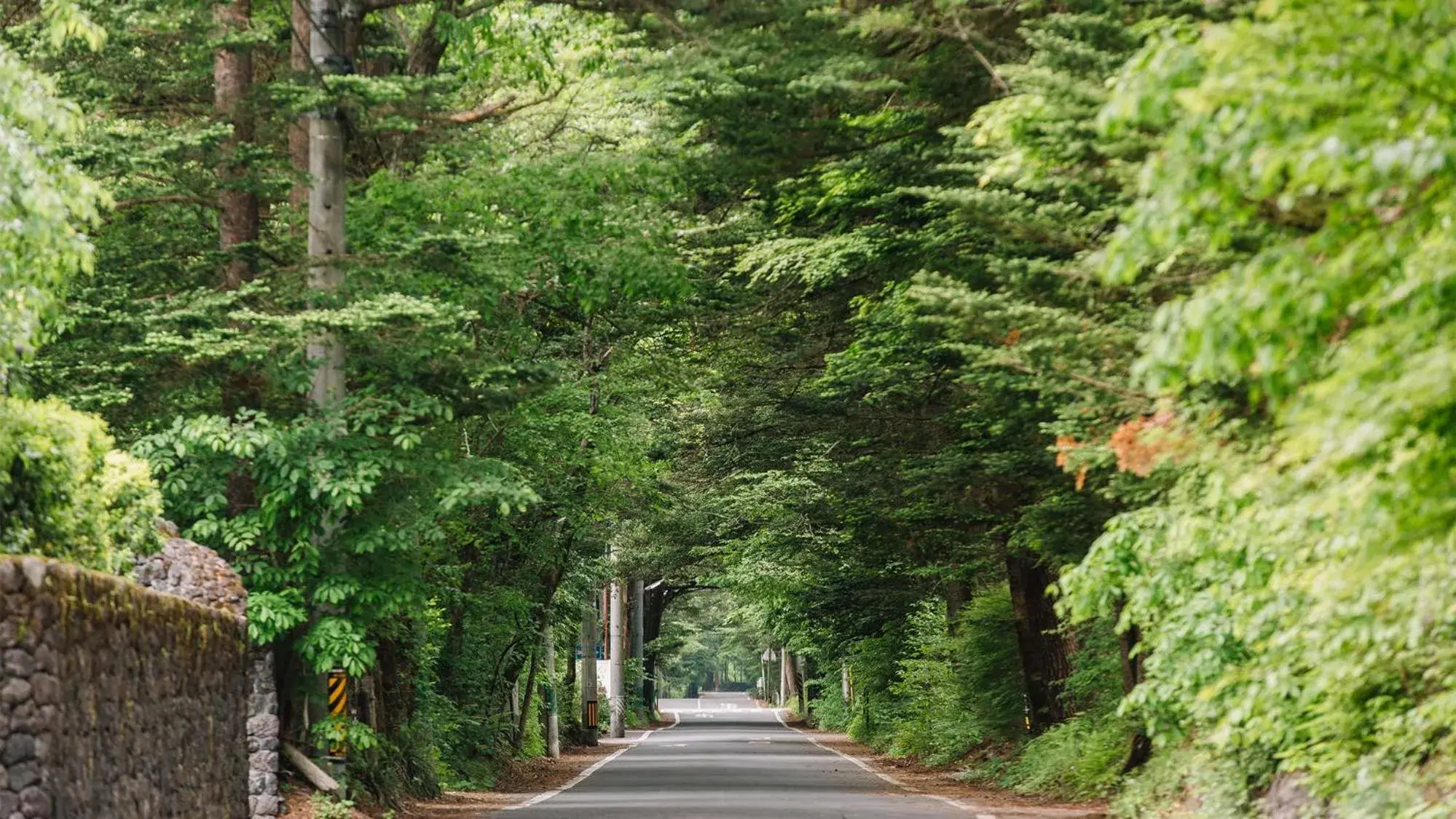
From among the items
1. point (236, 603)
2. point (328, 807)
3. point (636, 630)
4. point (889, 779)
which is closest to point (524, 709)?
point (889, 779)

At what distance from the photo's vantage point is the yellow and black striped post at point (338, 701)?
61.1 ft

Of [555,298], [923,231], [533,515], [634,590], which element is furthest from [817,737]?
[923,231]

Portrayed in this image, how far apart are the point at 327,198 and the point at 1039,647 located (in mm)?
15070

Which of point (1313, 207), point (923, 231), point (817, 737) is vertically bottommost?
point (817, 737)

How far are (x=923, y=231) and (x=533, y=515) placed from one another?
15.1 meters

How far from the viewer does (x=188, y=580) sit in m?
15.8

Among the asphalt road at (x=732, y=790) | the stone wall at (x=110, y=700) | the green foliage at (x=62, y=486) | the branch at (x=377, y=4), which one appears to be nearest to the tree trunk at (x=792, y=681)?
the asphalt road at (x=732, y=790)

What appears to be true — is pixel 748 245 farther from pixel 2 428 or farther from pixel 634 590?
pixel 634 590

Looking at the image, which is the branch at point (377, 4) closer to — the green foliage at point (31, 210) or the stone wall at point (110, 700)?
the stone wall at point (110, 700)

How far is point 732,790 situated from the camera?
83.5 feet

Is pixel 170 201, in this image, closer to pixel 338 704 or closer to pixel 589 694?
pixel 338 704

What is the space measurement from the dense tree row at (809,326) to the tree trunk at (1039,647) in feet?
0.28

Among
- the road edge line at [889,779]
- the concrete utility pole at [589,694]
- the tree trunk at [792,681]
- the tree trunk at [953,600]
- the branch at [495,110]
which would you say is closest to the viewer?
the branch at [495,110]

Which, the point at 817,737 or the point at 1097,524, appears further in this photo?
the point at 817,737
